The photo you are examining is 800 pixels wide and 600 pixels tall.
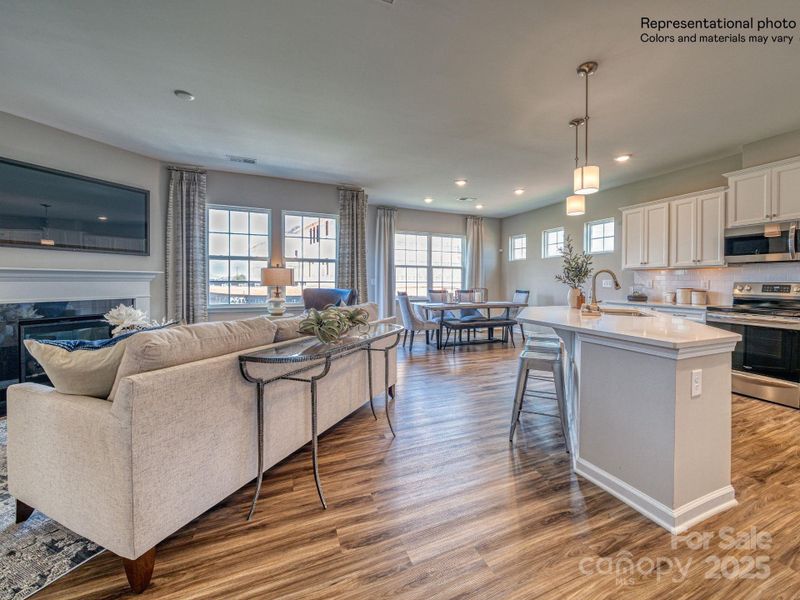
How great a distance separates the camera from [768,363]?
3336 millimetres

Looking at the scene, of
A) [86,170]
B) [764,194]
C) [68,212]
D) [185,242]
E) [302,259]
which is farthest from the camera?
[302,259]

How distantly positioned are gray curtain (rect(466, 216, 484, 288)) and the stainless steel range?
15.2 ft

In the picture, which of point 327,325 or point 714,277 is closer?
point 327,325

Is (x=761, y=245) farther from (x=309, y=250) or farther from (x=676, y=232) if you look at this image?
(x=309, y=250)

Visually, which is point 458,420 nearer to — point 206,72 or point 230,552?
point 230,552

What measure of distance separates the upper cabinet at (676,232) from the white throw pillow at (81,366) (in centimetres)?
563

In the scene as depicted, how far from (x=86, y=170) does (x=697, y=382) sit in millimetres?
5763

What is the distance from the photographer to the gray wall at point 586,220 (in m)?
4.52

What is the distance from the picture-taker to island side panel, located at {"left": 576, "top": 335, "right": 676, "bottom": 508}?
1.61 metres

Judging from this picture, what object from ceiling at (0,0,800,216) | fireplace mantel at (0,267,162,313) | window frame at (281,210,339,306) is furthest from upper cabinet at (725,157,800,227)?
fireplace mantel at (0,267,162,313)

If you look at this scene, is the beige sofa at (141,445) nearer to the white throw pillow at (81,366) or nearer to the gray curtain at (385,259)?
the white throw pillow at (81,366)

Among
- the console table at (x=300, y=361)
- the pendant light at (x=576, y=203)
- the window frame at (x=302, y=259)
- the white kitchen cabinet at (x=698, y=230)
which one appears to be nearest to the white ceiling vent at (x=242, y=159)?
the window frame at (x=302, y=259)

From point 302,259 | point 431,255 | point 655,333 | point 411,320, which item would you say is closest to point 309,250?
point 302,259

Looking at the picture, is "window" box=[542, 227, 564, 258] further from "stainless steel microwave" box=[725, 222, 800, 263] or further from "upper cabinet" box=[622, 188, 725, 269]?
"stainless steel microwave" box=[725, 222, 800, 263]
